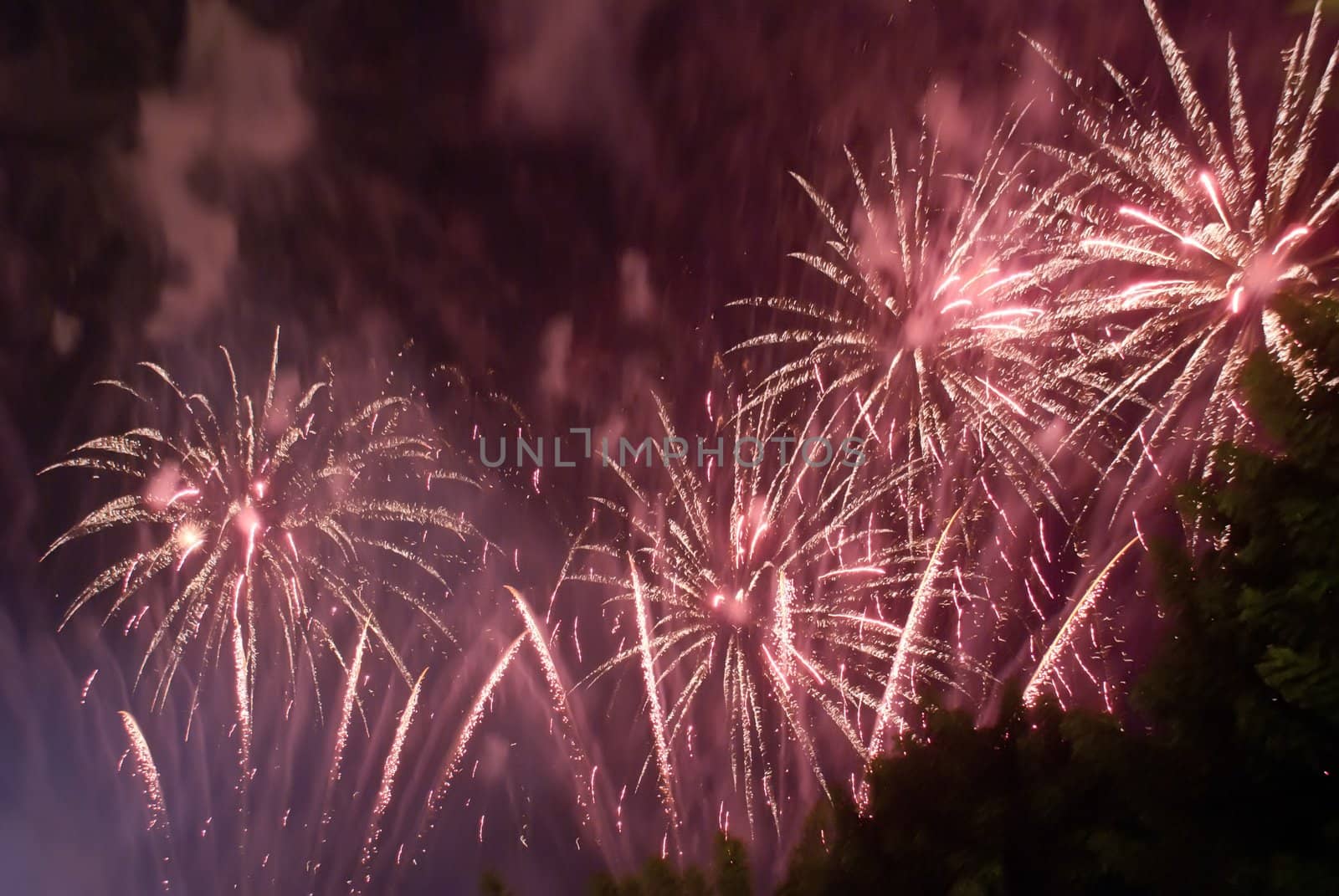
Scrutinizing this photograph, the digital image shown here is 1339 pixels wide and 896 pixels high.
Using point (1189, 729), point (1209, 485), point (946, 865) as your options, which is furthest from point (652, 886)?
point (1209, 485)

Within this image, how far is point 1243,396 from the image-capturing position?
595 centimetres

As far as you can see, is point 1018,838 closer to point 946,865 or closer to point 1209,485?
point 946,865

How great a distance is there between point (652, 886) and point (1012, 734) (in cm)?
323

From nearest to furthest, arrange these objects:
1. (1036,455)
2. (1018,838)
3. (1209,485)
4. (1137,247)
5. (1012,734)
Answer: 1. (1209,485)
2. (1018,838)
3. (1012,734)
4. (1137,247)
5. (1036,455)

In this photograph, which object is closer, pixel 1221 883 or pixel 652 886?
pixel 1221 883

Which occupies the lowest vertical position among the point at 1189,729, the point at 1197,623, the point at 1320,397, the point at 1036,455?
the point at 1189,729

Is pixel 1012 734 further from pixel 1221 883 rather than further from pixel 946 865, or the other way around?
pixel 1221 883

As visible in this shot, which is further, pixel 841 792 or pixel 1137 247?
pixel 1137 247

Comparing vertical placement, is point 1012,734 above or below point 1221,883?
above

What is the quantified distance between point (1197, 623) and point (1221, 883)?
5.05ft

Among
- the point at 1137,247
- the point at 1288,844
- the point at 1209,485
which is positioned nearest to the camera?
the point at 1288,844

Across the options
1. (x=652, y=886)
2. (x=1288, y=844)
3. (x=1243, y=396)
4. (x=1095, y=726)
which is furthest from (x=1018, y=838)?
(x=1243, y=396)

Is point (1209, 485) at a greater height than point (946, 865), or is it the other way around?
point (1209, 485)

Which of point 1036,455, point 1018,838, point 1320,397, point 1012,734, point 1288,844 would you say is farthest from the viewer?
point 1036,455
